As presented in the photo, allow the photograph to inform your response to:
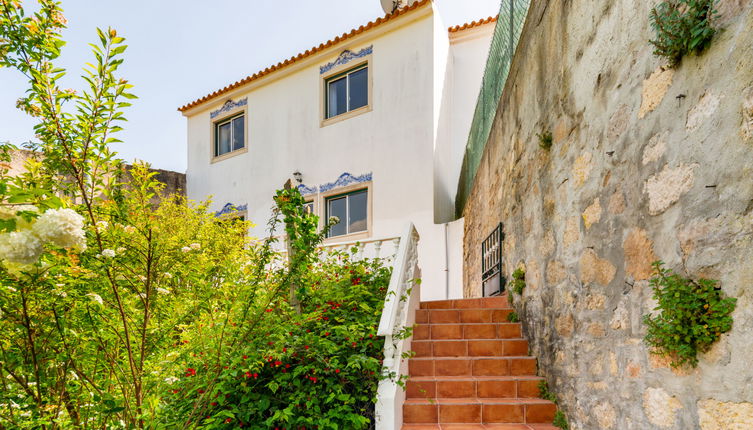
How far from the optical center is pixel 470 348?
387cm

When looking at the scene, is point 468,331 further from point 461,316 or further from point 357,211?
point 357,211

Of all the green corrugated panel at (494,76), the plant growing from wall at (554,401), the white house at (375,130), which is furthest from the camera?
the white house at (375,130)

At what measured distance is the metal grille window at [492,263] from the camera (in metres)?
4.78

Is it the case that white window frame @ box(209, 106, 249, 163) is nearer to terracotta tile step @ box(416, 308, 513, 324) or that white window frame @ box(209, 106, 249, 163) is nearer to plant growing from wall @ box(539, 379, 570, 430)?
terracotta tile step @ box(416, 308, 513, 324)

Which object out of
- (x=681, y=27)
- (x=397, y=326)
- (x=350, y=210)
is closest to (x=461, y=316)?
(x=397, y=326)

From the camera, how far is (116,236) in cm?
188

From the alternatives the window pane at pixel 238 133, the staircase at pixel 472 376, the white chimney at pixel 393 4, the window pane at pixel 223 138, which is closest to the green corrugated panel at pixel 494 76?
the staircase at pixel 472 376

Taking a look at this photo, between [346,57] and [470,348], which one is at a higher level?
[346,57]

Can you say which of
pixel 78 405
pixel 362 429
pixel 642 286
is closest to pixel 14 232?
pixel 78 405

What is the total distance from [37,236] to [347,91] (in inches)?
335

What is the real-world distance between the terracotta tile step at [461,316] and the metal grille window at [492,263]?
1.80ft

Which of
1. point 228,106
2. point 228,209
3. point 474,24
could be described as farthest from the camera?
point 228,106

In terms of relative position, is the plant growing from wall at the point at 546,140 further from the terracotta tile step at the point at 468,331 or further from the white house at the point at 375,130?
the white house at the point at 375,130

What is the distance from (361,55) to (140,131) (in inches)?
301
